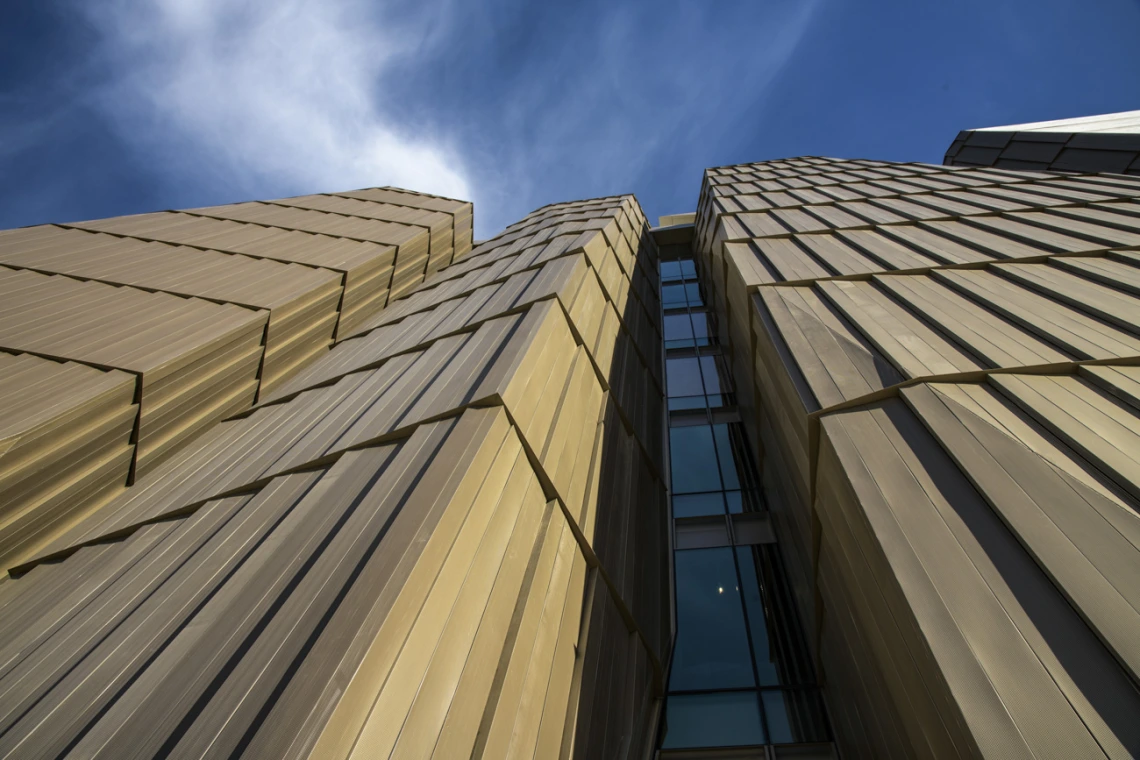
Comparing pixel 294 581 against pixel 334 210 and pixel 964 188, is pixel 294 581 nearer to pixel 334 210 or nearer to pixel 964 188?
pixel 964 188

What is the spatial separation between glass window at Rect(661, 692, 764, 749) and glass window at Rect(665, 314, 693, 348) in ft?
34.4

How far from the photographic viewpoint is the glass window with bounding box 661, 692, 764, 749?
5.50 m

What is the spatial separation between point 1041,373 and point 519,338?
18.1ft

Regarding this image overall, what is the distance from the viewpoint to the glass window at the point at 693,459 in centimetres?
953

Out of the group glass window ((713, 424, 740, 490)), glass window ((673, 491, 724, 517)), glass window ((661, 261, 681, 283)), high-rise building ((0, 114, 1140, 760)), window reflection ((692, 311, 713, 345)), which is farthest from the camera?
glass window ((661, 261, 681, 283))

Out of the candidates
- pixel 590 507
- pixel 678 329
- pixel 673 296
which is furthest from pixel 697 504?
pixel 673 296

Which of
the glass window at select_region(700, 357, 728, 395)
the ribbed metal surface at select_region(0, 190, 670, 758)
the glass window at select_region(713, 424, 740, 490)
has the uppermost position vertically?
the glass window at select_region(700, 357, 728, 395)

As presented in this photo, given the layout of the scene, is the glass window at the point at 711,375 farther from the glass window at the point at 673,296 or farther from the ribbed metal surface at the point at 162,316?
the ribbed metal surface at the point at 162,316

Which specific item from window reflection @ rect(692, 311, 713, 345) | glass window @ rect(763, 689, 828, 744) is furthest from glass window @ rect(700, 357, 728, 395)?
glass window @ rect(763, 689, 828, 744)

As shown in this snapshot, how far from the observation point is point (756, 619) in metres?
6.80

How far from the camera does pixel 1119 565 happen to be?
2.91 m

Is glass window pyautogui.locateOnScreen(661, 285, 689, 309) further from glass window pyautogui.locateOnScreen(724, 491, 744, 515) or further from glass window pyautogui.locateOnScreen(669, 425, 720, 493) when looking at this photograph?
glass window pyautogui.locateOnScreen(724, 491, 744, 515)

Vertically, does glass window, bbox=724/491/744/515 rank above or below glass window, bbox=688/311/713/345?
below

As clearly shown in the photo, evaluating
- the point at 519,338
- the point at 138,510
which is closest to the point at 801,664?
the point at 519,338
